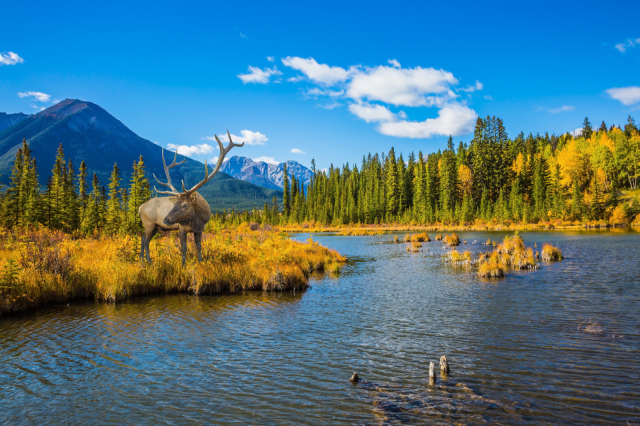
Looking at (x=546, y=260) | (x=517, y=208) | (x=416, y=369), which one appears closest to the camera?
(x=416, y=369)

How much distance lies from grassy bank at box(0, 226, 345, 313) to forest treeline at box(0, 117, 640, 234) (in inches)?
712

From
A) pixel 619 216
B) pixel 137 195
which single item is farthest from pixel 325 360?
pixel 619 216

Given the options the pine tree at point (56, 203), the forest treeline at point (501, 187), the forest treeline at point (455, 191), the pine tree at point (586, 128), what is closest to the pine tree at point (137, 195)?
the forest treeline at point (455, 191)

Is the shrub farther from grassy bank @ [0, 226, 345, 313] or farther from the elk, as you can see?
the elk

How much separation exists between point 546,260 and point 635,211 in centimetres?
6422

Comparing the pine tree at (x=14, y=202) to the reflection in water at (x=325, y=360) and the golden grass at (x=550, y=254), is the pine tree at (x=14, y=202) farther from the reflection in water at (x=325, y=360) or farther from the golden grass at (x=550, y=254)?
the golden grass at (x=550, y=254)

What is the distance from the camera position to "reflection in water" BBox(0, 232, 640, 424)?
575cm

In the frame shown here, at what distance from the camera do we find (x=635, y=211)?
68.8 metres

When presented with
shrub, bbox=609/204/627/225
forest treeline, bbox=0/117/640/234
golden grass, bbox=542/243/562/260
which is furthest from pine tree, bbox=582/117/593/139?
golden grass, bbox=542/243/562/260

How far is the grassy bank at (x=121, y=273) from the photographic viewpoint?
1209 centimetres

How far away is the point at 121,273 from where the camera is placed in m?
13.9

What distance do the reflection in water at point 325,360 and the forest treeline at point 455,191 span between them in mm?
25631

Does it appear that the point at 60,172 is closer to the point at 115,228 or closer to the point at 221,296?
the point at 115,228

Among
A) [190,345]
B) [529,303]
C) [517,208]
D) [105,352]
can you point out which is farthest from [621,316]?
[517,208]
